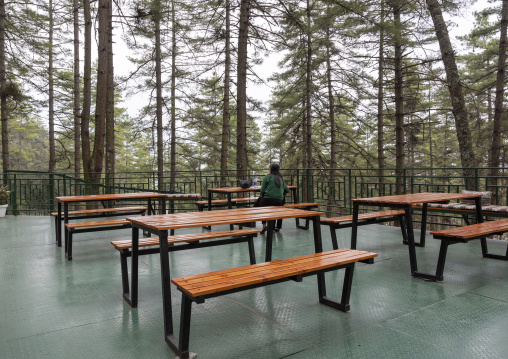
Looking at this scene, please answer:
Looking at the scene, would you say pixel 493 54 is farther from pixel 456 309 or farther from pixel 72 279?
pixel 72 279

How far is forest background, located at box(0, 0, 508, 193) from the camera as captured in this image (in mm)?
9344

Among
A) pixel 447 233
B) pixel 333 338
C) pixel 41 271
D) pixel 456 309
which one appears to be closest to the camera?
pixel 333 338

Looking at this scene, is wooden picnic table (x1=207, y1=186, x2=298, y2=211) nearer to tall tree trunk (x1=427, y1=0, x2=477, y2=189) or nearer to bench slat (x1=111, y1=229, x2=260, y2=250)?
bench slat (x1=111, y1=229, x2=260, y2=250)

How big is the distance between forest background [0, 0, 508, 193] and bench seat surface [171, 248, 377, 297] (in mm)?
5675

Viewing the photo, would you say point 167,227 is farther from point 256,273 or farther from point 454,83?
point 454,83

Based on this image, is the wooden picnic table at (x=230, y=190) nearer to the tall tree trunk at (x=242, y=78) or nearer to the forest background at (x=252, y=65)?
Answer: the forest background at (x=252, y=65)

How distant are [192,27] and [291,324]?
13.1 m

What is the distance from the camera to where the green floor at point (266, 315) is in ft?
7.27

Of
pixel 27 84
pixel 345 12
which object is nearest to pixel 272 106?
pixel 345 12

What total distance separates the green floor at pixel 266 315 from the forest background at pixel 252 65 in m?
5.32

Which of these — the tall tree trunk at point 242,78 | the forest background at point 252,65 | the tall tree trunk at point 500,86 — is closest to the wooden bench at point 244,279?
the forest background at point 252,65

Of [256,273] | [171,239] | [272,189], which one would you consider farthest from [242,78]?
[256,273]

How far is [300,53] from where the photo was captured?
13656 millimetres

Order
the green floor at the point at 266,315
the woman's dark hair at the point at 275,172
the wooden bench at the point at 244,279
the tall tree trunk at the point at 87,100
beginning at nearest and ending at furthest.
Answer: the wooden bench at the point at 244,279 → the green floor at the point at 266,315 → the woman's dark hair at the point at 275,172 → the tall tree trunk at the point at 87,100
